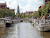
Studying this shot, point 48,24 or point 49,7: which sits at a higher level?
point 49,7

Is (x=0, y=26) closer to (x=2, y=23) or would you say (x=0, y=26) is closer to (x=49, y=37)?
(x=2, y=23)

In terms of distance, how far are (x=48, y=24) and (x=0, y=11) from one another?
5800 cm

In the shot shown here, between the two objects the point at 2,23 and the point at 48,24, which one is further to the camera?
the point at 2,23

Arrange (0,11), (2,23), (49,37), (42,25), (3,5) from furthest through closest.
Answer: (3,5)
(0,11)
(2,23)
(42,25)
(49,37)

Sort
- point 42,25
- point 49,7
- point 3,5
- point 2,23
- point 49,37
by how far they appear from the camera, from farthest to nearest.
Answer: point 3,5 → point 49,7 → point 2,23 → point 42,25 → point 49,37

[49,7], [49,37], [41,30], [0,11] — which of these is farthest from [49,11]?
[0,11]

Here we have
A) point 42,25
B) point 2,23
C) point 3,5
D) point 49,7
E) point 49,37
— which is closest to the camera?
point 49,37

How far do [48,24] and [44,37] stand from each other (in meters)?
7.10

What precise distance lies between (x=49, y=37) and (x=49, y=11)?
1131 inches

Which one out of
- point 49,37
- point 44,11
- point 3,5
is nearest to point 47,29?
point 49,37

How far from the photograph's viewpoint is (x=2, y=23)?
157 ft

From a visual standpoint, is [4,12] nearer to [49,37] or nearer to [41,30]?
[41,30]

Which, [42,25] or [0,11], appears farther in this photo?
[0,11]

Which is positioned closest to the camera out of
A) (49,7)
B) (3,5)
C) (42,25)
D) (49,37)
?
(49,37)
